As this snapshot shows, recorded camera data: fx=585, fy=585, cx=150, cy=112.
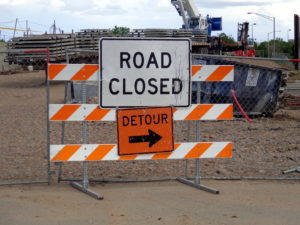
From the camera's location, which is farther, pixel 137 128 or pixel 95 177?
pixel 95 177

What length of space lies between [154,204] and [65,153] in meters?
1.24

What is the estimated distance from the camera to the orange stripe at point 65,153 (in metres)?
6.91

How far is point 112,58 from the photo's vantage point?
6.89m

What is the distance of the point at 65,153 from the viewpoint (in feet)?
22.8

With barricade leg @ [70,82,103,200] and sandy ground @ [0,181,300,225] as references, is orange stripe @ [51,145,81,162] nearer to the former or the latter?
barricade leg @ [70,82,103,200]

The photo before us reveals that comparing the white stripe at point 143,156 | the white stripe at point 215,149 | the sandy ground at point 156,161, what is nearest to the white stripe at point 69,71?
the white stripe at point 143,156

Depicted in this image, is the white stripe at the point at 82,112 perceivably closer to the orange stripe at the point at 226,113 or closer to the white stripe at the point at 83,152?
the white stripe at the point at 83,152

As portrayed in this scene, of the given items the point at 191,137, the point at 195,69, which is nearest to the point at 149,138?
the point at 195,69

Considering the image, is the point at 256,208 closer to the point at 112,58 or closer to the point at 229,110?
the point at 229,110

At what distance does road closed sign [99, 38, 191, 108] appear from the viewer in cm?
689

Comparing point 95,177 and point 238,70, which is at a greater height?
point 238,70

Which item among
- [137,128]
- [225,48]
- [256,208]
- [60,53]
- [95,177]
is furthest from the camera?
[225,48]

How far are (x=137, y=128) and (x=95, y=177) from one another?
1473mm

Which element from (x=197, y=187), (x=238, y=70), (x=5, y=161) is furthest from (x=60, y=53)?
(x=197, y=187)
